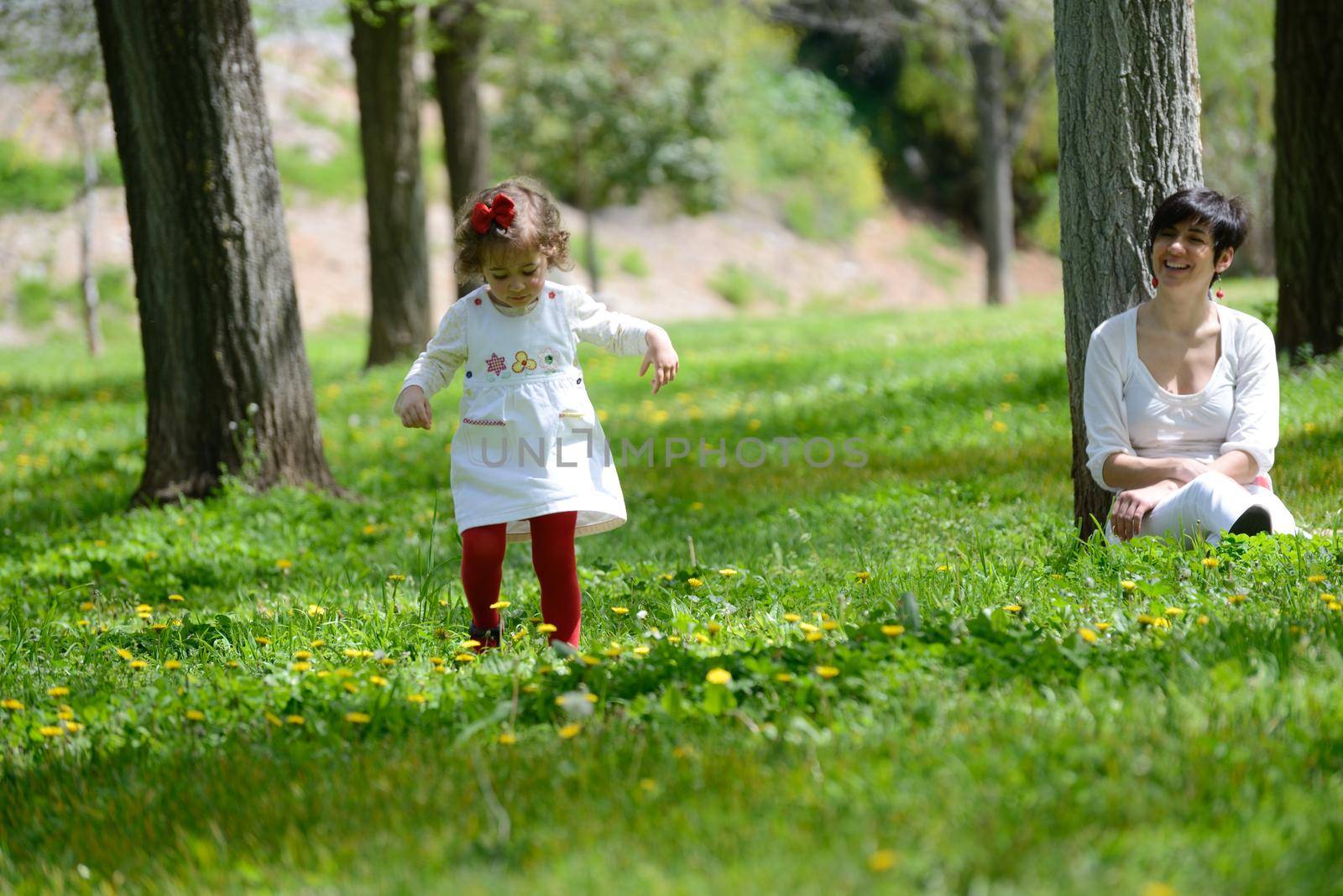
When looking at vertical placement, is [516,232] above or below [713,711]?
above

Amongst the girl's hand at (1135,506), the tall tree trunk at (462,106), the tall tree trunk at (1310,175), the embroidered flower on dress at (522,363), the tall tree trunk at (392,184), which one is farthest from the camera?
the tall tree trunk at (462,106)

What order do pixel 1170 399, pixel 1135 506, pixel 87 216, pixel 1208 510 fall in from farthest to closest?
pixel 87 216 → pixel 1170 399 → pixel 1135 506 → pixel 1208 510

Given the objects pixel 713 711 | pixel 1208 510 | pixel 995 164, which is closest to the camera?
pixel 713 711

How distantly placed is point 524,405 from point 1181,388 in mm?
2369

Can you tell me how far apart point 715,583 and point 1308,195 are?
5.70 metres

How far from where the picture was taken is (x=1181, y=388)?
4.66m

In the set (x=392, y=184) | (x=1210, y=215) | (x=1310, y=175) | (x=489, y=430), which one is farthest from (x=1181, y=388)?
(x=392, y=184)

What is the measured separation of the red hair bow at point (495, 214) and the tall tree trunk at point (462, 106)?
441 inches

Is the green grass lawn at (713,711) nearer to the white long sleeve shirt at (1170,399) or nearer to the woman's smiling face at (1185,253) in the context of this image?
the white long sleeve shirt at (1170,399)

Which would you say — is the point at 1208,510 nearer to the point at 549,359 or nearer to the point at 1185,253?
the point at 1185,253

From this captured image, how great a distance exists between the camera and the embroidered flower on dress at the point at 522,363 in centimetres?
409

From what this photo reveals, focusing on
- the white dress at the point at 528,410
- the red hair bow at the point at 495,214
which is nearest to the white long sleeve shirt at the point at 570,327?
the white dress at the point at 528,410

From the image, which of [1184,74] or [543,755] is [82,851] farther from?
[1184,74]

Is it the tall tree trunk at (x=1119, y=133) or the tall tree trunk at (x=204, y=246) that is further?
the tall tree trunk at (x=204, y=246)
